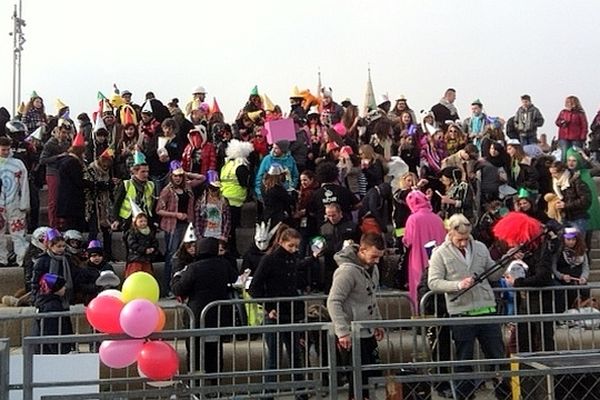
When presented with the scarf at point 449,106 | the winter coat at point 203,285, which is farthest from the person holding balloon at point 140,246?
the scarf at point 449,106

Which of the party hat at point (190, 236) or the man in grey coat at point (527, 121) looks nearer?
the party hat at point (190, 236)

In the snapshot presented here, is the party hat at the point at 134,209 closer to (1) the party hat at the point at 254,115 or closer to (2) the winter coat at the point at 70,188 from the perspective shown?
(2) the winter coat at the point at 70,188

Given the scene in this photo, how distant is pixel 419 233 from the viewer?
10953 mm

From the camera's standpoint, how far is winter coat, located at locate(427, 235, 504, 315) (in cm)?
882

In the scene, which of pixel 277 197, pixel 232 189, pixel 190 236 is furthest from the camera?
pixel 232 189

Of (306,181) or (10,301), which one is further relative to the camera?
(306,181)

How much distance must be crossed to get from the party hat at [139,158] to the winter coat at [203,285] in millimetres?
3506

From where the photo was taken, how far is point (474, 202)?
12.7 meters

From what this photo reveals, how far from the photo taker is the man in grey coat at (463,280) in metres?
→ 8.74

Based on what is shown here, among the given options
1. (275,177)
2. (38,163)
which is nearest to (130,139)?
(38,163)

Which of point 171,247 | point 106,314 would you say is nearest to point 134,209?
point 171,247

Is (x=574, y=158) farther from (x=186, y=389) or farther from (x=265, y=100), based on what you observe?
(x=186, y=389)

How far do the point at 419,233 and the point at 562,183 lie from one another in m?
3.06

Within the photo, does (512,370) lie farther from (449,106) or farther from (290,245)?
(449,106)
